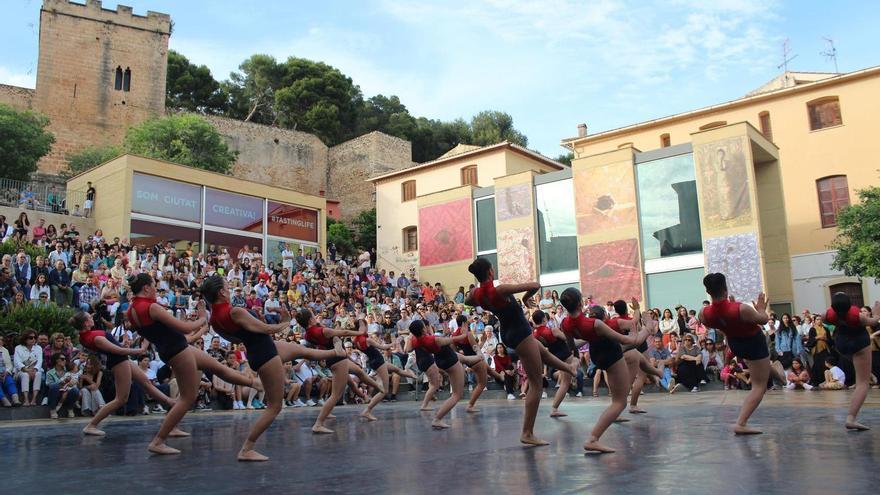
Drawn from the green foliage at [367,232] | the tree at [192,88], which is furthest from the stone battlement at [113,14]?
the green foliage at [367,232]

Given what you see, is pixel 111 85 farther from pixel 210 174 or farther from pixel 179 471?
pixel 179 471

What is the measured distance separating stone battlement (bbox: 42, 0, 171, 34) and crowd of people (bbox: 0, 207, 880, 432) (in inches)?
1680

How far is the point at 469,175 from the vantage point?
4031 cm

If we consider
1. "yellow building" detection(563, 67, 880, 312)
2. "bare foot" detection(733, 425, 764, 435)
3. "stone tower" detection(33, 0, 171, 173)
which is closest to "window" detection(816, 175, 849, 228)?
"yellow building" detection(563, 67, 880, 312)

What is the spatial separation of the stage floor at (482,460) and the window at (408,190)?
1294 inches

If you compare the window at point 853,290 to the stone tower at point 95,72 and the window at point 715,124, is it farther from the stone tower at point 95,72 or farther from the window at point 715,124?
the stone tower at point 95,72

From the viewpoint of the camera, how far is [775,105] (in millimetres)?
33594

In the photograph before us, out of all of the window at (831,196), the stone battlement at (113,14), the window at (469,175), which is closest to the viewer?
the window at (831,196)

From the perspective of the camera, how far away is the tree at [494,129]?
67125 mm

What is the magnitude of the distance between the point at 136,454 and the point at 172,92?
65.4 metres

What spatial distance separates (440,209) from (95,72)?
3858cm

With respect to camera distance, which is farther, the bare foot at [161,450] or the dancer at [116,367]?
the dancer at [116,367]

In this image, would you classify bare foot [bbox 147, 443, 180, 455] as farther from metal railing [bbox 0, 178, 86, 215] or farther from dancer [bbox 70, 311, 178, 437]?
metal railing [bbox 0, 178, 86, 215]

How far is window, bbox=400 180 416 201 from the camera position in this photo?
4228 centimetres
